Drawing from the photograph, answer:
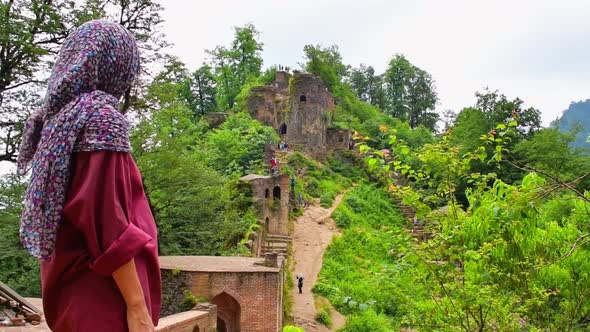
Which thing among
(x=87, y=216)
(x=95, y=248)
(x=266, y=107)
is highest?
(x=266, y=107)

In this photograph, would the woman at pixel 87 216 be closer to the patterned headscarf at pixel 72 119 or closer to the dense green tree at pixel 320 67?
the patterned headscarf at pixel 72 119

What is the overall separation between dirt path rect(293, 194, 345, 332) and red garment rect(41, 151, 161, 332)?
1611 cm

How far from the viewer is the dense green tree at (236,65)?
50.8m

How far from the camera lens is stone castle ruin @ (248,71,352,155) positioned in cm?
4294

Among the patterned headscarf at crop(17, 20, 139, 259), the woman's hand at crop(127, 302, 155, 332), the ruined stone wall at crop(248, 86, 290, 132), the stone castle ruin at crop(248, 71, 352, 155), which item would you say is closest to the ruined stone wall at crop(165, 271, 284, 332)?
the patterned headscarf at crop(17, 20, 139, 259)

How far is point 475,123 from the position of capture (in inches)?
1551

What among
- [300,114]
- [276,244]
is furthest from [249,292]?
[300,114]

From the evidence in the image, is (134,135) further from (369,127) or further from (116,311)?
(369,127)

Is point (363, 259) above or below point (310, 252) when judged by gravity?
below

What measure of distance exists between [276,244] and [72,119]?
23.0 meters

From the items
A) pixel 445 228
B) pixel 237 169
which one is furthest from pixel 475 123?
pixel 445 228

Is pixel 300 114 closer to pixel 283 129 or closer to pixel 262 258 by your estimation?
pixel 283 129

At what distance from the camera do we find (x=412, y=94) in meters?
66.9

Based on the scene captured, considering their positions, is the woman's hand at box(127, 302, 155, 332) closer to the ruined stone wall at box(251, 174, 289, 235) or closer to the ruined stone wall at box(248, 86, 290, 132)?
the ruined stone wall at box(251, 174, 289, 235)
